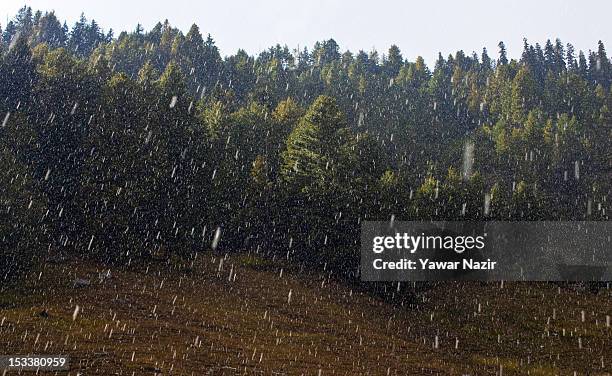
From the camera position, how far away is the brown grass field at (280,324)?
63.6ft

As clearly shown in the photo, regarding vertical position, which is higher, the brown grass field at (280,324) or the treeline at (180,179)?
the treeline at (180,179)

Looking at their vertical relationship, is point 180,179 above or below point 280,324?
above

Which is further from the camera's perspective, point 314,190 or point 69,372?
point 314,190

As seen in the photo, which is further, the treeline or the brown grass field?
the treeline

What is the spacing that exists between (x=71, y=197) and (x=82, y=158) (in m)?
3.23

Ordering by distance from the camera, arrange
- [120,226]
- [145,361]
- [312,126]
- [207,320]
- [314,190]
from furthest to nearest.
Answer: [312,126] → [314,190] → [120,226] → [207,320] → [145,361]

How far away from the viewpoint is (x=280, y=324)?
28.4 m

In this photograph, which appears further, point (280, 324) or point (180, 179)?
point (180, 179)

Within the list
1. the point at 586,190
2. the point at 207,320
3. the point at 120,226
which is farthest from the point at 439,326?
the point at 586,190

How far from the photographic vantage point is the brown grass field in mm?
19391

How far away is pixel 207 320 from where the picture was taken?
26.3m

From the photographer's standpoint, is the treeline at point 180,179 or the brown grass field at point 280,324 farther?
the treeline at point 180,179

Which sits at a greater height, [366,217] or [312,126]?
[312,126]

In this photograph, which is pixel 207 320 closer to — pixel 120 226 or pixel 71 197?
pixel 120 226
